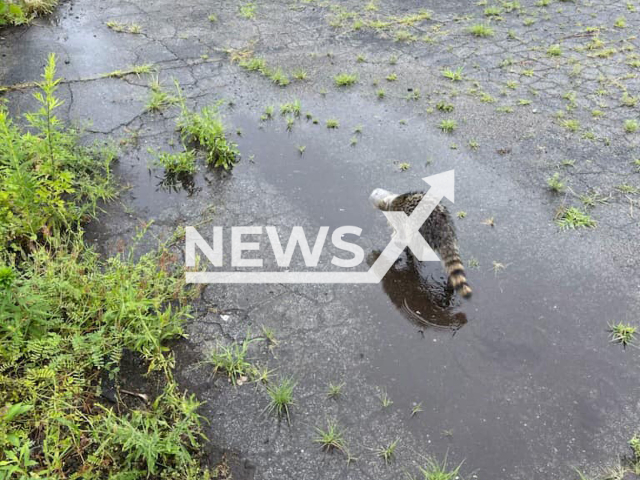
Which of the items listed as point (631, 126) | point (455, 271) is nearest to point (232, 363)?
point (455, 271)

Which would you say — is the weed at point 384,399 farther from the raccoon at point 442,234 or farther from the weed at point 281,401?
the raccoon at point 442,234

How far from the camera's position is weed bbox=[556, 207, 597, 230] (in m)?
4.58

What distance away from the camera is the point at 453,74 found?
21.6ft

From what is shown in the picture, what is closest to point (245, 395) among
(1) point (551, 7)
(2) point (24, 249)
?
(2) point (24, 249)

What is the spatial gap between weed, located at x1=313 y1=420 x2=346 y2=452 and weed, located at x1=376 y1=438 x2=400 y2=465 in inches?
8.6

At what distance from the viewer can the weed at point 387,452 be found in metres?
3.03

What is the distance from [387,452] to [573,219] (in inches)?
114

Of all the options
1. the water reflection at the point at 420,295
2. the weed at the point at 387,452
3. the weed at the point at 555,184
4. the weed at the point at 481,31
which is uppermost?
the weed at the point at 481,31

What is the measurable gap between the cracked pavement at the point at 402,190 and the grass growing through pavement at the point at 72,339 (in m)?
0.23

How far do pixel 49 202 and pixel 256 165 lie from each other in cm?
198

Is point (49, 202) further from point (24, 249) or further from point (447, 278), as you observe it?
point (447, 278)

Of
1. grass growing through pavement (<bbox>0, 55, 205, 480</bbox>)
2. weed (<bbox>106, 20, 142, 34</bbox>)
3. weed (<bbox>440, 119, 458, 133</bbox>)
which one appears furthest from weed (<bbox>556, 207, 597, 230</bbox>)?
weed (<bbox>106, 20, 142, 34</bbox>)

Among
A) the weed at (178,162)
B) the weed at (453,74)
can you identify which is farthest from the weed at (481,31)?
the weed at (178,162)

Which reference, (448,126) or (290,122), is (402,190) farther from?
(290,122)
